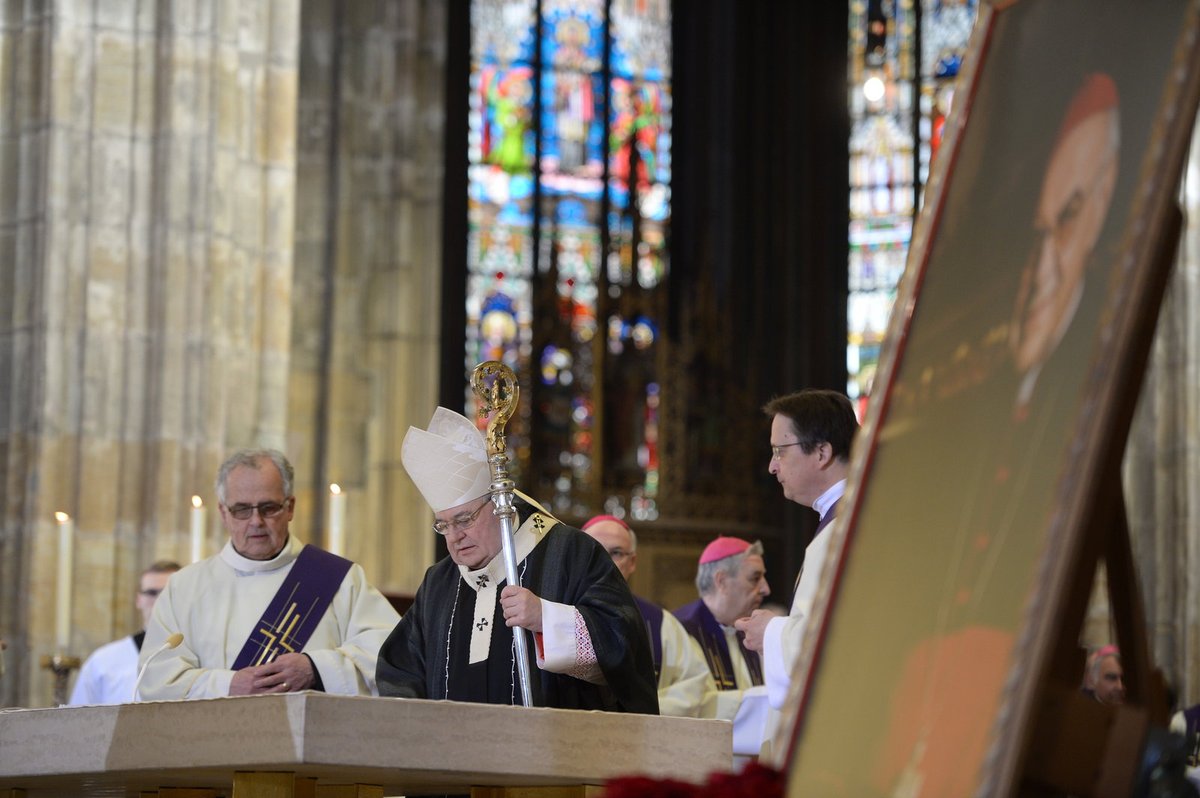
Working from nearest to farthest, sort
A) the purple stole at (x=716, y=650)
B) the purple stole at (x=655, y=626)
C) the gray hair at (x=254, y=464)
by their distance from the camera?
the gray hair at (x=254, y=464), the purple stole at (x=655, y=626), the purple stole at (x=716, y=650)

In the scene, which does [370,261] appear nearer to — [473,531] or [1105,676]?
[1105,676]

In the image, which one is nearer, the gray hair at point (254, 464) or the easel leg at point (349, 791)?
the easel leg at point (349, 791)

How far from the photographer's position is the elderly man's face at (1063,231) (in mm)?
2400

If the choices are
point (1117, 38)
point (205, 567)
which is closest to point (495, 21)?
point (205, 567)

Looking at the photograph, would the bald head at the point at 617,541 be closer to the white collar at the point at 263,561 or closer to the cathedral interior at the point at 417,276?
the cathedral interior at the point at 417,276

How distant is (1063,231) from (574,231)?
13.5 m

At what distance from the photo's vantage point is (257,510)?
5523mm

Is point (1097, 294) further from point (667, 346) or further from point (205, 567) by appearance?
point (667, 346)

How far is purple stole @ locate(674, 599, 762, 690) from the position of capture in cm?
733

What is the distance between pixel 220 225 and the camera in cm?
977

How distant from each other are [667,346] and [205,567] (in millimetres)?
8908

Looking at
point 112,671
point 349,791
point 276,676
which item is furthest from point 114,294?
point 349,791

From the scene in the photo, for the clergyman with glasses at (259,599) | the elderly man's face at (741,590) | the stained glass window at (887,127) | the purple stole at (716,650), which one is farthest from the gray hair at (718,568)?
the stained glass window at (887,127)

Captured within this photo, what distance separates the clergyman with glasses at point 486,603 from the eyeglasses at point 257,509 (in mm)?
820
